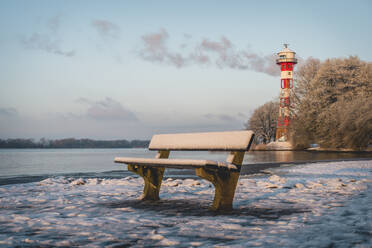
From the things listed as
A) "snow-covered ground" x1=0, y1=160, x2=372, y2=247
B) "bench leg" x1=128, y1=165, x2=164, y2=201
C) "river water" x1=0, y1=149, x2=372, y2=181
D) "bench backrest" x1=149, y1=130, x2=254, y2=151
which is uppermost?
"bench backrest" x1=149, y1=130, x2=254, y2=151

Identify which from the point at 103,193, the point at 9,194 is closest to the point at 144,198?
the point at 103,193

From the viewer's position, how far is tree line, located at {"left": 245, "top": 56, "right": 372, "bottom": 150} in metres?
27.9

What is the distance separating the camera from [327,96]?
33.2 m

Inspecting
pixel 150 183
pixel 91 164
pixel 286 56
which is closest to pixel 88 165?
pixel 91 164

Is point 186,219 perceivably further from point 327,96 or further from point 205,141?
point 327,96

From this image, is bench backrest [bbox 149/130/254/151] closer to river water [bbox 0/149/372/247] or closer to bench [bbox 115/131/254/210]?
bench [bbox 115/131/254/210]

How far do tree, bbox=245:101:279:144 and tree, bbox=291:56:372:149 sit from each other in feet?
56.0

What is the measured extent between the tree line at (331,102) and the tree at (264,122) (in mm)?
15393

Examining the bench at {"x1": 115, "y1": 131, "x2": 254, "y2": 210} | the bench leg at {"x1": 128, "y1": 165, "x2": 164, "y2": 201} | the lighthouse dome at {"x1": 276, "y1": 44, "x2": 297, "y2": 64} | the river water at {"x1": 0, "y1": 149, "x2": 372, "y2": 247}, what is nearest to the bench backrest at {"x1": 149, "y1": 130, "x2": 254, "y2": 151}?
the bench at {"x1": 115, "y1": 131, "x2": 254, "y2": 210}

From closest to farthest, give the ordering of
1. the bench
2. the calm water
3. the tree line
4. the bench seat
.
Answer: the bench seat
the bench
the calm water
the tree line

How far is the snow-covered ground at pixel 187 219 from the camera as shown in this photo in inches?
114

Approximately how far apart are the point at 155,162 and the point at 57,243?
162cm

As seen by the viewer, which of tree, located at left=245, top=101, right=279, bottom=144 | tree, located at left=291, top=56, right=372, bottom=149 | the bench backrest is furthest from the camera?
tree, located at left=245, top=101, right=279, bottom=144

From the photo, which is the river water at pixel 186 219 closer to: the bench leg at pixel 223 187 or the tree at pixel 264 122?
the bench leg at pixel 223 187
